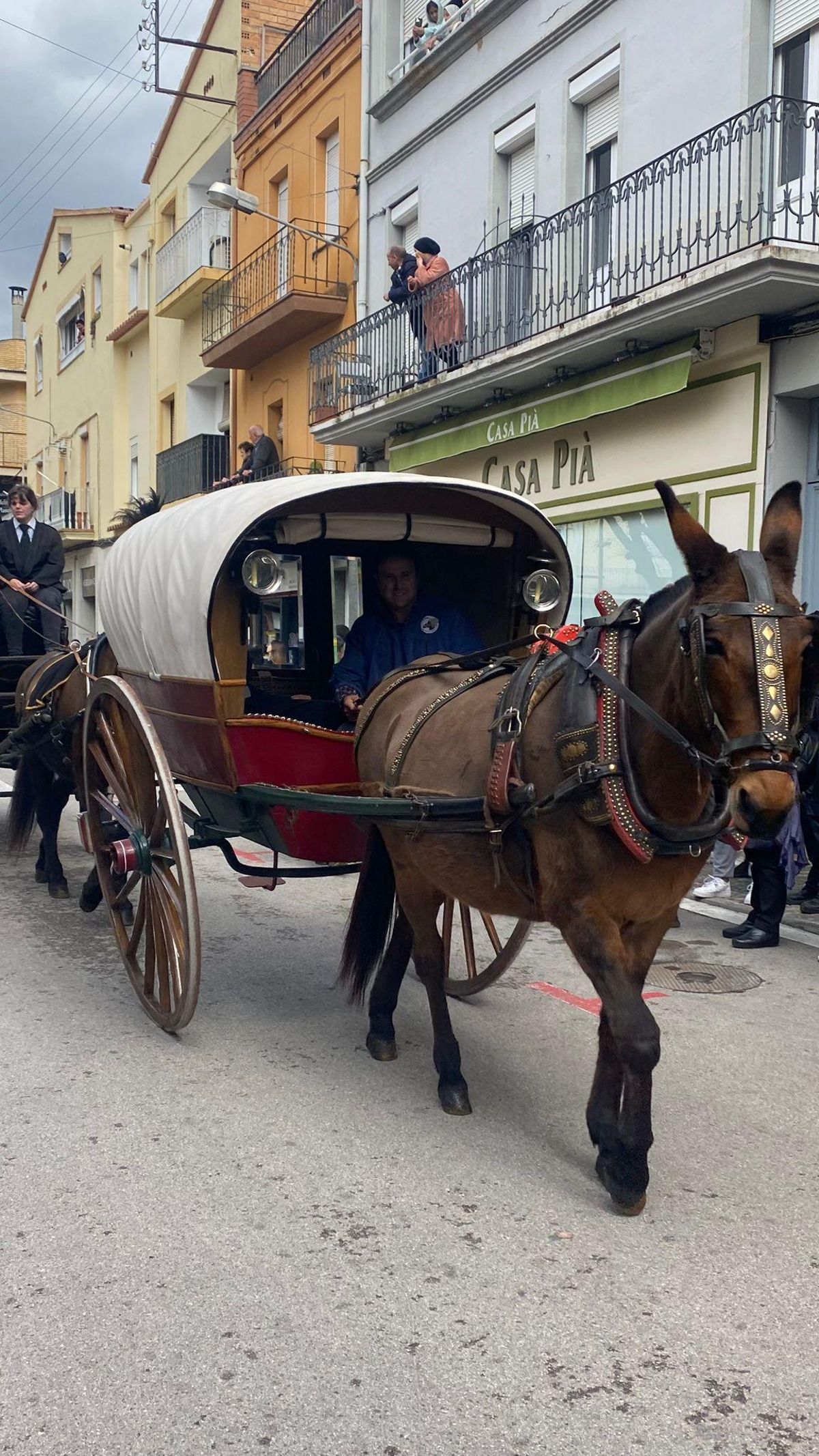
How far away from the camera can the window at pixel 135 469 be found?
2970 centimetres

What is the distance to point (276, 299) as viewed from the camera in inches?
760

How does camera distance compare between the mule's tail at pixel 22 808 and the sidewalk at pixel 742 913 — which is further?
the mule's tail at pixel 22 808

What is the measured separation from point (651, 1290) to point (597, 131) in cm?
1250

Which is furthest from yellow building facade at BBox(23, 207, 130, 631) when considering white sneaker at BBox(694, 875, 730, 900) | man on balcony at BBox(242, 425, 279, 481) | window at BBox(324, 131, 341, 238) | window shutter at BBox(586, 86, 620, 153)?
white sneaker at BBox(694, 875, 730, 900)

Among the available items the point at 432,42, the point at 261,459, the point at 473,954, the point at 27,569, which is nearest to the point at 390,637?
the point at 473,954

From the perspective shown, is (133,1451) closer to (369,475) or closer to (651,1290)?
(651,1290)

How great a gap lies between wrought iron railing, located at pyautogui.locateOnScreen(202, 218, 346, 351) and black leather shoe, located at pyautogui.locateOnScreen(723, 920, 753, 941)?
44.2ft

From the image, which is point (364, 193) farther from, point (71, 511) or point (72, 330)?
point (72, 330)

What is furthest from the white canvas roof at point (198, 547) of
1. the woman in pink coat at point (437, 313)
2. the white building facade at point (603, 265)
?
the woman in pink coat at point (437, 313)

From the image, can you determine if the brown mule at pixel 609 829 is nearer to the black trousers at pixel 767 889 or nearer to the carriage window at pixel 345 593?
the carriage window at pixel 345 593

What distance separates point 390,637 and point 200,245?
20385 millimetres

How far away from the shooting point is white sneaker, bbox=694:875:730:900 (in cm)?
845

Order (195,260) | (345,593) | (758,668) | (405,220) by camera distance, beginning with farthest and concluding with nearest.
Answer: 1. (195,260)
2. (405,220)
3. (345,593)
4. (758,668)

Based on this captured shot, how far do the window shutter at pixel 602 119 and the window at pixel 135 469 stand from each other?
1813 cm
